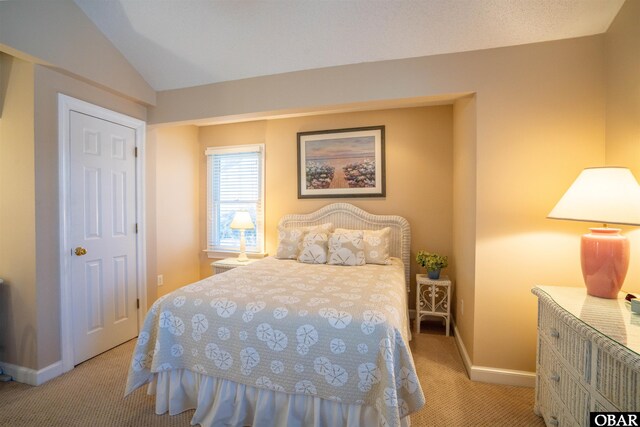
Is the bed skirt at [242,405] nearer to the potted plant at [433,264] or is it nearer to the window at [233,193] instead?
the potted plant at [433,264]

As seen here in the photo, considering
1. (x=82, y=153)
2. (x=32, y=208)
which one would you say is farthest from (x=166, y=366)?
(x=82, y=153)

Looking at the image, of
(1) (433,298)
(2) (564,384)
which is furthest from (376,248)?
(2) (564,384)

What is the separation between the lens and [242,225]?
3631 millimetres

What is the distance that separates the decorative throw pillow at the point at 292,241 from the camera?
316cm

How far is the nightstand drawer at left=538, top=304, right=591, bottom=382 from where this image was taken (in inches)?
50.8

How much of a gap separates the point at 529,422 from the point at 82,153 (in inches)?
154

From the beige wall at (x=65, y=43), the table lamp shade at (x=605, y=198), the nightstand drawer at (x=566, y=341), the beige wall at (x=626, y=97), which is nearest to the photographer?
the nightstand drawer at (x=566, y=341)

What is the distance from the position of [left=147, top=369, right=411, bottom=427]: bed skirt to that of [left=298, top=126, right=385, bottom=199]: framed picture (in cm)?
238

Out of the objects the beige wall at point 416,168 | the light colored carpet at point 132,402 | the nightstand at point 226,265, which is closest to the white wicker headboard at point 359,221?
the beige wall at point 416,168

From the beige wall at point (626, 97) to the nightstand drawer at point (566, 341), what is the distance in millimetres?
612

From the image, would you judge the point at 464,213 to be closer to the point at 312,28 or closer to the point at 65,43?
the point at 312,28

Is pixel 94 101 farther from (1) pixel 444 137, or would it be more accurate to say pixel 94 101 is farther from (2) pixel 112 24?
(1) pixel 444 137

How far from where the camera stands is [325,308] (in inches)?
64.9

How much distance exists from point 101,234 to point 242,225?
144 centimetres
